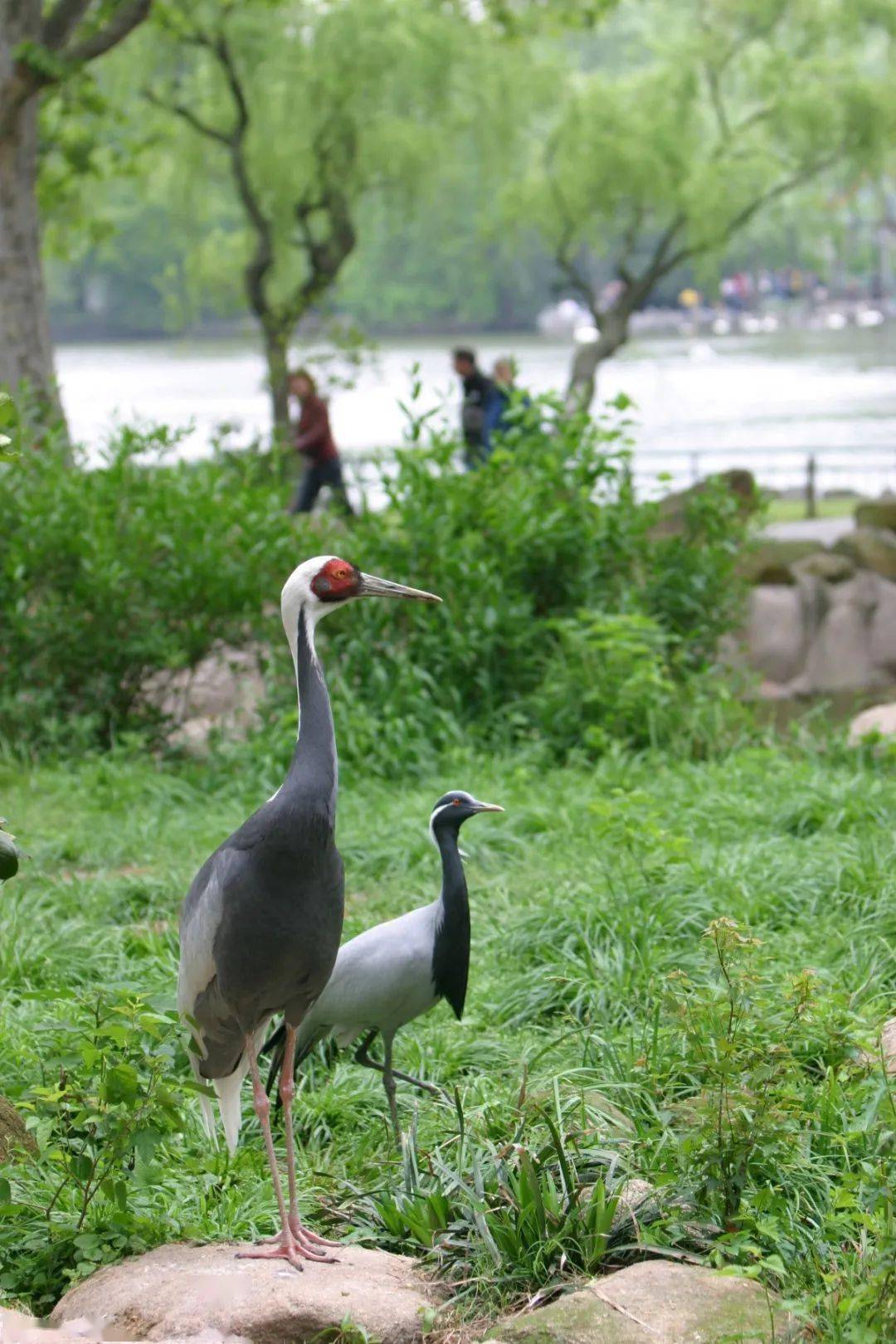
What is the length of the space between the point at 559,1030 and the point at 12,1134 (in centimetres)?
155

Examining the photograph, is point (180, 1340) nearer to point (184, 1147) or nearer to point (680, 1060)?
point (184, 1147)

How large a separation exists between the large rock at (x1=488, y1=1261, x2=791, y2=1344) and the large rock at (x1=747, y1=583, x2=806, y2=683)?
8664mm

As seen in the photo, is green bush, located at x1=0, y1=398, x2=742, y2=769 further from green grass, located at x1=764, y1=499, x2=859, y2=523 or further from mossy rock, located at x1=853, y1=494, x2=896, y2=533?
green grass, located at x1=764, y1=499, x2=859, y2=523

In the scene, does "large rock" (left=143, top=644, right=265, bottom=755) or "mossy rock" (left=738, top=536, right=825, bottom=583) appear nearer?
"large rock" (left=143, top=644, right=265, bottom=755)

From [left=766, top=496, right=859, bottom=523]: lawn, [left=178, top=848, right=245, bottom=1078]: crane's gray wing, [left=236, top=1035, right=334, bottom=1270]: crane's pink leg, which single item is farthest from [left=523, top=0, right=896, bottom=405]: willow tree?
[left=236, top=1035, right=334, bottom=1270]: crane's pink leg

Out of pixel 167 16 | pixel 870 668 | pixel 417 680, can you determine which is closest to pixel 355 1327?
pixel 417 680

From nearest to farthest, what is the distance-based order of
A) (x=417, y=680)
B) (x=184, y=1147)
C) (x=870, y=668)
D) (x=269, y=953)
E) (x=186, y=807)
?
(x=269, y=953), (x=184, y=1147), (x=186, y=807), (x=417, y=680), (x=870, y=668)

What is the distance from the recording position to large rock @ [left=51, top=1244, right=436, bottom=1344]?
3102 mm

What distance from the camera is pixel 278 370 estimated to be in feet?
58.2

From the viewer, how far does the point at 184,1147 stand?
13.3 feet

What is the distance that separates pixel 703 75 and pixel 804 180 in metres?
2.17

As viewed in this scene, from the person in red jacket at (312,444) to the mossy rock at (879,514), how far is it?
4028 millimetres

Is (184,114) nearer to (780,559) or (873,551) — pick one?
(780,559)

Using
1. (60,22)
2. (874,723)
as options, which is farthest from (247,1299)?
(60,22)
